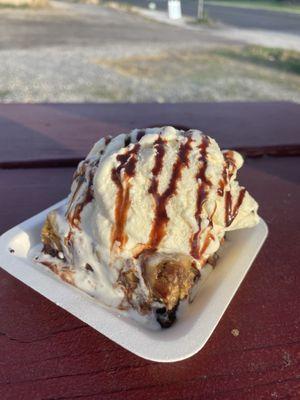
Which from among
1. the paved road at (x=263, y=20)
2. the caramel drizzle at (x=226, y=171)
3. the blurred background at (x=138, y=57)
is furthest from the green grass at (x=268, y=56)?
the caramel drizzle at (x=226, y=171)

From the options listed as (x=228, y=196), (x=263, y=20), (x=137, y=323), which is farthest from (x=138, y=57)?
(x=263, y=20)

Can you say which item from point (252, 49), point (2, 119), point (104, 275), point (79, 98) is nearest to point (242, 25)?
point (252, 49)

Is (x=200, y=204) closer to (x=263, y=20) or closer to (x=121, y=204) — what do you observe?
(x=121, y=204)

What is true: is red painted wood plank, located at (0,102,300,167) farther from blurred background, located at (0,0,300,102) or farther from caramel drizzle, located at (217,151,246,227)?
blurred background, located at (0,0,300,102)

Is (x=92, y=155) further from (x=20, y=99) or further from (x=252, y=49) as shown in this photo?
(x=252, y=49)

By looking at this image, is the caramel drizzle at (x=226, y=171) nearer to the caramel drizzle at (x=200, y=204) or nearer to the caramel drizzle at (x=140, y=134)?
the caramel drizzle at (x=200, y=204)

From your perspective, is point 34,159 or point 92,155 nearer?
point 92,155
